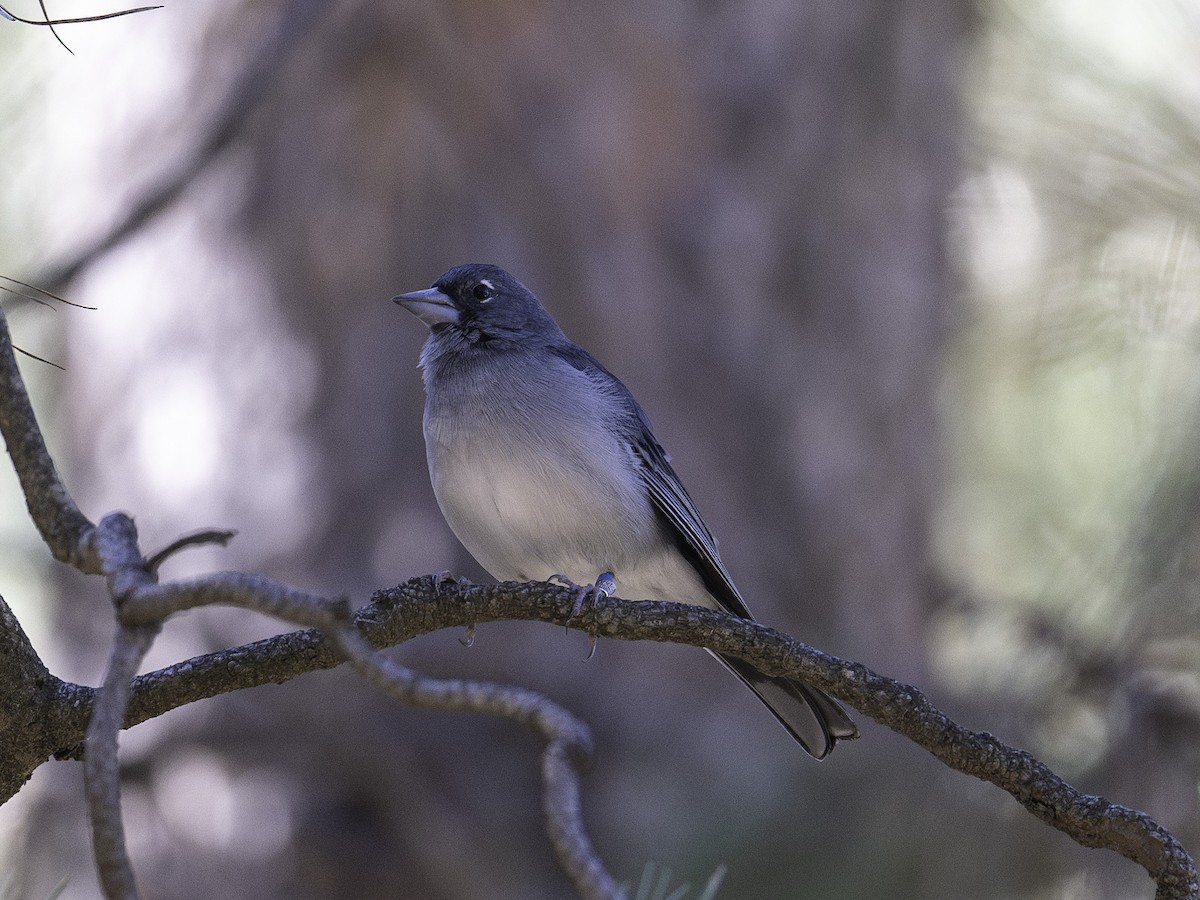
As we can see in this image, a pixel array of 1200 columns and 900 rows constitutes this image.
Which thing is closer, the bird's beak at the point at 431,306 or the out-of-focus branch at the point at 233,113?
the bird's beak at the point at 431,306

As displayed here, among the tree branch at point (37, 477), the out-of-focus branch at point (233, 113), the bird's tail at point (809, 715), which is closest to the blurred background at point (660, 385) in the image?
the out-of-focus branch at point (233, 113)

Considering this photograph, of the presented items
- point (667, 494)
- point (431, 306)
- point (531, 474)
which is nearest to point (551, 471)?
point (531, 474)

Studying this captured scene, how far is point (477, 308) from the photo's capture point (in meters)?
4.15

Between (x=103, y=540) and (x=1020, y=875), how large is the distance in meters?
3.38

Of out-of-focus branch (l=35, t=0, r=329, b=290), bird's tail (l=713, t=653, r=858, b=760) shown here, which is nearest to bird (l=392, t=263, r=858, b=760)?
bird's tail (l=713, t=653, r=858, b=760)

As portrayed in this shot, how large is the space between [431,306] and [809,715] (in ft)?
5.91

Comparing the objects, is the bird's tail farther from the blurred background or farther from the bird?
the blurred background

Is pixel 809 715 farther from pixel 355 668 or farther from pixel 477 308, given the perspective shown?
pixel 355 668

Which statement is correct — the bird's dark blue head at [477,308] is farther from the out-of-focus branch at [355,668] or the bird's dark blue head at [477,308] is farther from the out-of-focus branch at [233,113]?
the out-of-focus branch at [355,668]

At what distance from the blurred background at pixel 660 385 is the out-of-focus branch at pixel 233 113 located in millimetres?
24

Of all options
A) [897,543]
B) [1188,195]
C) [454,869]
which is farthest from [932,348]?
[454,869]

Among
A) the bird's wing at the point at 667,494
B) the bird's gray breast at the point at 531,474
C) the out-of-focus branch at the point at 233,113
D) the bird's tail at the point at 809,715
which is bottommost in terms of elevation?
the bird's tail at the point at 809,715

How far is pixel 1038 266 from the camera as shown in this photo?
520 centimetres

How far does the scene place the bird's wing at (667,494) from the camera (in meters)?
3.92
